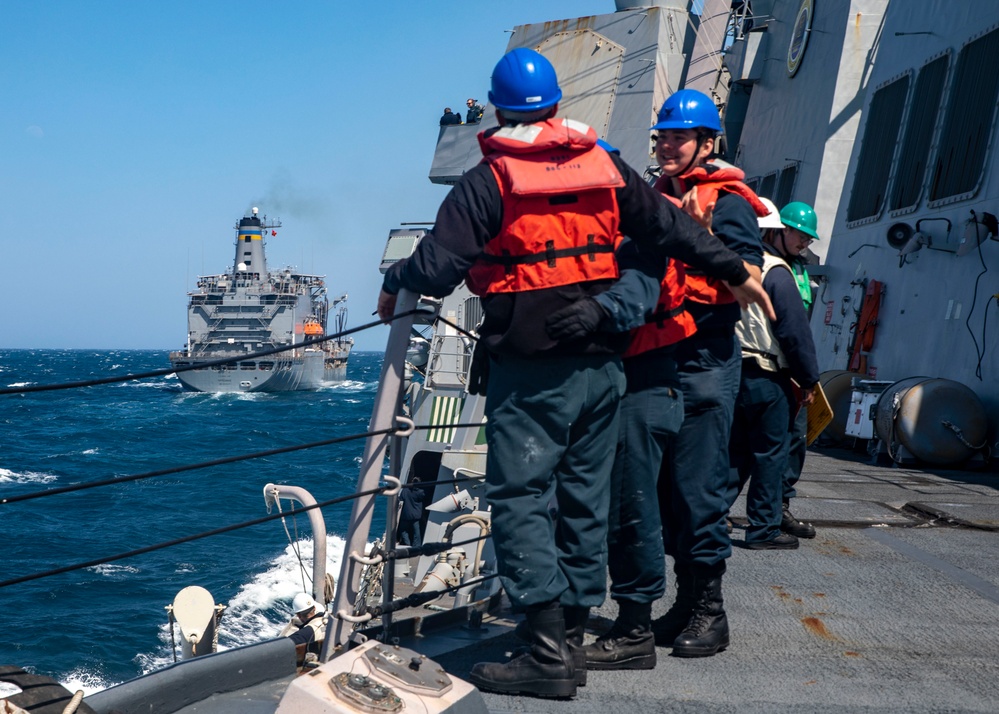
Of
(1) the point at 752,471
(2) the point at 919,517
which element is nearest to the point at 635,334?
(1) the point at 752,471

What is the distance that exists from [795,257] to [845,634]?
200 centimetres

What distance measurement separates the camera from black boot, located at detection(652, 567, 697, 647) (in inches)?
123

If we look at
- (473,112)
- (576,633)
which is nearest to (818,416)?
(576,633)

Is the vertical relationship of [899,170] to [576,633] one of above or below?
above

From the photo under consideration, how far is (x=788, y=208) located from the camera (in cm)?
470

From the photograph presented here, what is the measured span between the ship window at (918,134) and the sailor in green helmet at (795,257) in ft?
24.3

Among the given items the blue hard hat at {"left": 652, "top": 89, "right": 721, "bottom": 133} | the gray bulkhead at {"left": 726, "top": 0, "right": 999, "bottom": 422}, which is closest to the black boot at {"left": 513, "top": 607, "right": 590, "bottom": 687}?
the blue hard hat at {"left": 652, "top": 89, "right": 721, "bottom": 133}

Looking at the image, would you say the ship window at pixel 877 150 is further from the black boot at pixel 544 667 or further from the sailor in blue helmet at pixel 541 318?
the black boot at pixel 544 667

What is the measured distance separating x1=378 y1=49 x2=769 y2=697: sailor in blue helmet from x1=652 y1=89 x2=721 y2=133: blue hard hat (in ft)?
1.83

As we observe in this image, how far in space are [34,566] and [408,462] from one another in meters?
8.86

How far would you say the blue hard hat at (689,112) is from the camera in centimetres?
308

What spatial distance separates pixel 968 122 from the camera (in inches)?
400

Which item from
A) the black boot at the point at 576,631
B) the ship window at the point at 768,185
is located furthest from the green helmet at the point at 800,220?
the ship window at the point at 768,185

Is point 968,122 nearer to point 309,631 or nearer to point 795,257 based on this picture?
point 795,257
